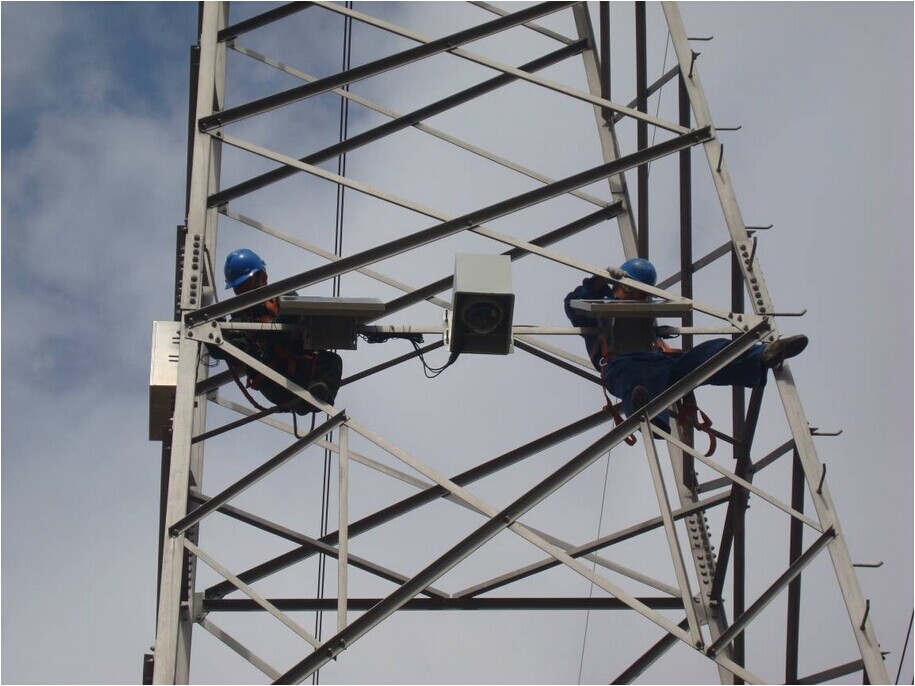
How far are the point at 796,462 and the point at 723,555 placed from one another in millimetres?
1491

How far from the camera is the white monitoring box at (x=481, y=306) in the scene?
12.3m

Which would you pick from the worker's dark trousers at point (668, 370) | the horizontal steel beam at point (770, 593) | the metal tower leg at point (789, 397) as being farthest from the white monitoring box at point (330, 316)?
the horizontal steel beam at point (770, 593)

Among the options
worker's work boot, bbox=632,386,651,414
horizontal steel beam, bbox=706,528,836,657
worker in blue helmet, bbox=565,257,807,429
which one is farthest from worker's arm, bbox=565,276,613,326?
horizontal steel beam, bbox=706,528,836,657

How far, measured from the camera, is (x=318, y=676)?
1388 centimetres

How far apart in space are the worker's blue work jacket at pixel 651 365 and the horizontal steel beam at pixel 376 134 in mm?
2310

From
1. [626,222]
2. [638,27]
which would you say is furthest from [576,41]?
[626,222]

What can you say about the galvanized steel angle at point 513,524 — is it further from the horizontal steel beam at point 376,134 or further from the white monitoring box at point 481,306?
the horizontal steel beam at point 376,134

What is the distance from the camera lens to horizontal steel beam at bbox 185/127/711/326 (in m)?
12.5

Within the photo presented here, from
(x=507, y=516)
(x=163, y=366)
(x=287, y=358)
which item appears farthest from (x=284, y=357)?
(x=507, y=516)

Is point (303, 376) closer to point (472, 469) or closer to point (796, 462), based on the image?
point (472, 469)

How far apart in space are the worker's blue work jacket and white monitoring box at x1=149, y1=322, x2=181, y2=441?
135 inches

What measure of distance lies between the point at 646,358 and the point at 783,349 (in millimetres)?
1468

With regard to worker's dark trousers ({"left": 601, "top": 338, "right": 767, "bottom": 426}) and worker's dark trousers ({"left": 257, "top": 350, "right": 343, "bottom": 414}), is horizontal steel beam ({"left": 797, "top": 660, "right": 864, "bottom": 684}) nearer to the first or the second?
worker's dark trousers ({"left": 601, "top": 338, "right": 767, "bottom": 426})

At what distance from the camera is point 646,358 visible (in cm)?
1362
